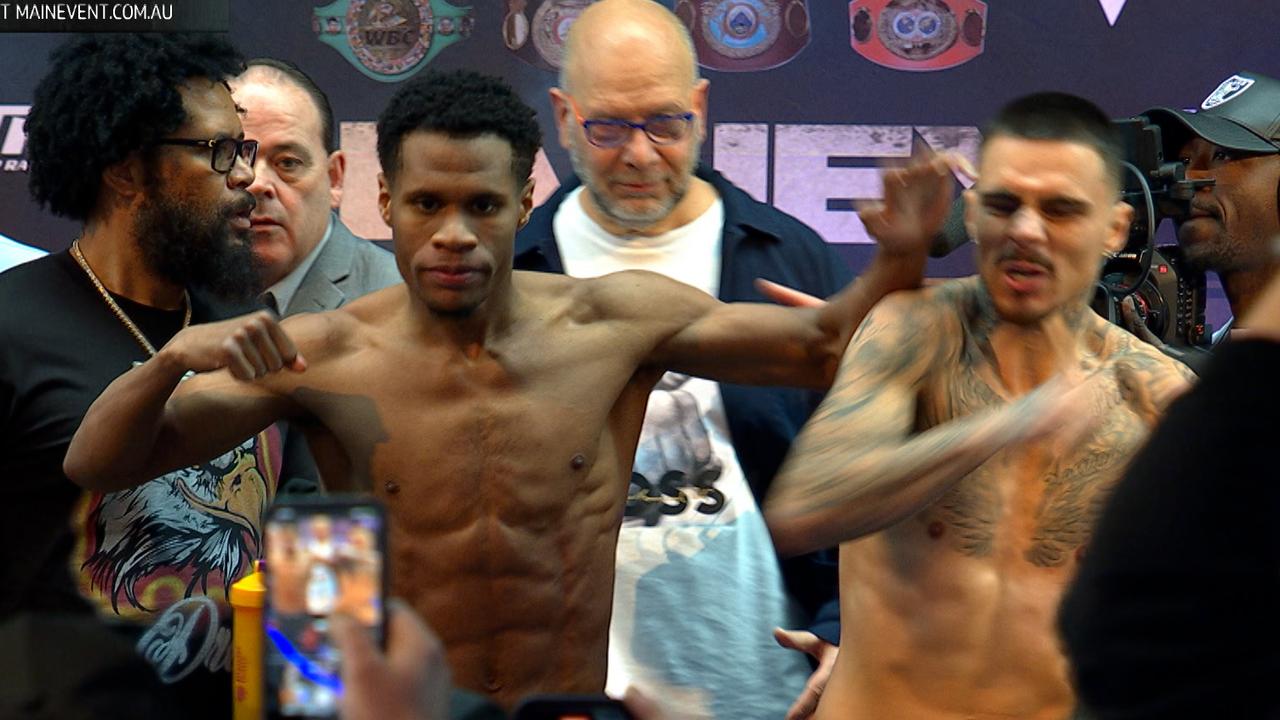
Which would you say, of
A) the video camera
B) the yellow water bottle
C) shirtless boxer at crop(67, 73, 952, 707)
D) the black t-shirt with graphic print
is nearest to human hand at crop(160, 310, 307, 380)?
shirtless boxer at crop(67, 73, 952, 707)

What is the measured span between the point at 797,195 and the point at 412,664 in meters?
3.00

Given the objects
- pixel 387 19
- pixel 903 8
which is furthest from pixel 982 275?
pixel 387 19

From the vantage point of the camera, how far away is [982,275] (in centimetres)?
224

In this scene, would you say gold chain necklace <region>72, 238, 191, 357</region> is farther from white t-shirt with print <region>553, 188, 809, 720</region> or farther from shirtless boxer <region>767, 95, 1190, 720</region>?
shirtless boxer <region>767, 95, 1190, 720</region>

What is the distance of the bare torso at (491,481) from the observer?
239cm

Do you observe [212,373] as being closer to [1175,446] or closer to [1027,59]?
[1175,446]

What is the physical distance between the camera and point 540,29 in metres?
3.70

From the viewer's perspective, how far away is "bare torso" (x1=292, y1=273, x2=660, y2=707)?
2.39 m

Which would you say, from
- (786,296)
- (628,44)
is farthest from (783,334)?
(628,44)

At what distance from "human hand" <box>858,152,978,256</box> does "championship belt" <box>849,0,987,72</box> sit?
1.59 metres

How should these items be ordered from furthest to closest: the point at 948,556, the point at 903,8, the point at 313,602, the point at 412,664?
the point at 903,8 → the point at 948,556 → the point at 313,602 → the point at 412,664

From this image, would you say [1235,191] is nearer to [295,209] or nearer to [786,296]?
[786,296]

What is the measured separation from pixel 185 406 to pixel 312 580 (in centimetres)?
137

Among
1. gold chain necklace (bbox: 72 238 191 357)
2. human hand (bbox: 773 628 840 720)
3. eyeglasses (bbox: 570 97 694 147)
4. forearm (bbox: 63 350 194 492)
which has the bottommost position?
human hand (bbox: 773 628 840 720)
